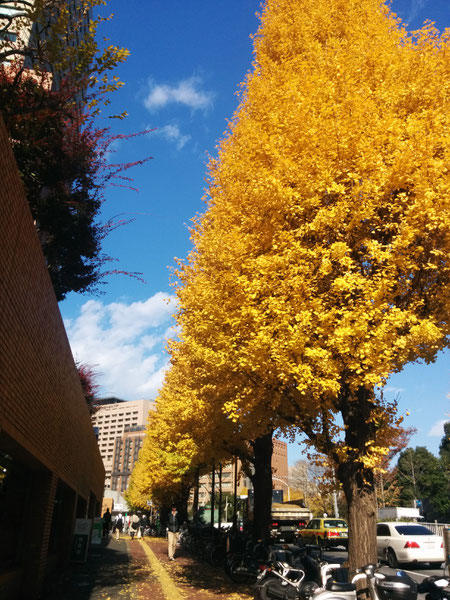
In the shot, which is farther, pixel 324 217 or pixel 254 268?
pixel 254 268

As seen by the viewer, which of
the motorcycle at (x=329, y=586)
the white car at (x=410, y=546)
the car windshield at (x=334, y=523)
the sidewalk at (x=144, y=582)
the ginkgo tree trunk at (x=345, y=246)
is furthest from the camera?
the car windshield at (x=334, y=523)

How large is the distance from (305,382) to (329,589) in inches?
109

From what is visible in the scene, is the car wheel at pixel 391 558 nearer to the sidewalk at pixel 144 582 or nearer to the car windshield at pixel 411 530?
the car windshield at pixel 411 530

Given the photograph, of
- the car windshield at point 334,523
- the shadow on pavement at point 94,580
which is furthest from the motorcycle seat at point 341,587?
the car windshield at point 334,523

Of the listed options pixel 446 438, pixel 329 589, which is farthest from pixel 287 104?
pixel 446 438

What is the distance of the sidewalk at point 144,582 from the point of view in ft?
29.4

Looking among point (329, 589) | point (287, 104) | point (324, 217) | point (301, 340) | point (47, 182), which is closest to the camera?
point (329, 589)

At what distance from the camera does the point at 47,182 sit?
30.0 feet

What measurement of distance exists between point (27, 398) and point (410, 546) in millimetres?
12053

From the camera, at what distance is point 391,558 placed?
43.7ft

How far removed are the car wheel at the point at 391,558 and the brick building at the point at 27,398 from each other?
9566 mm

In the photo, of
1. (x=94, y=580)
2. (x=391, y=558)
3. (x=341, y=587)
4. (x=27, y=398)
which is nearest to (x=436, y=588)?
(x=341, y=587)

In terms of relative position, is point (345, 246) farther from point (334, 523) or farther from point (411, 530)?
point (334, 523)

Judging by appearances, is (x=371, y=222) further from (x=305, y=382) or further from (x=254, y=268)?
(x=305, y=382)
